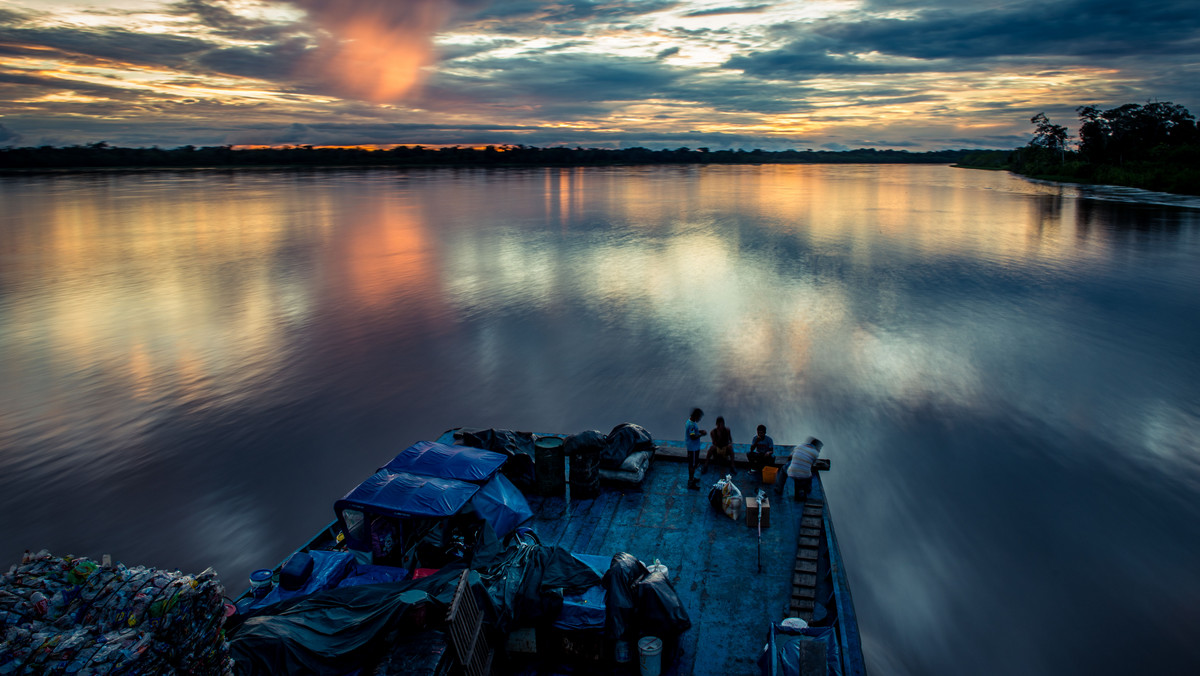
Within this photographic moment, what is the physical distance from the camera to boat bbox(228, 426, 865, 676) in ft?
20.7

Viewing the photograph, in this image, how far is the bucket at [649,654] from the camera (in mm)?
6734

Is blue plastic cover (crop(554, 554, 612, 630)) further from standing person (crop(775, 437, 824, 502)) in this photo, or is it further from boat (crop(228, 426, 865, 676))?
standing person (crop(775, 437, 824, 502))

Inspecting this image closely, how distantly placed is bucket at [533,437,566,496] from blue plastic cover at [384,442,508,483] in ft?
2.09

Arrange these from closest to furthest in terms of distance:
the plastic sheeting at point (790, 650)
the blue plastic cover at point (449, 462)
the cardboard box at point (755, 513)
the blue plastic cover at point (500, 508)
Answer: the plastic sheeting at point (790, 650) < the blue plastic cover at point (500, 508) < the blue plastic cover at point (449, 462) < the cardboard box at point (755, 513)

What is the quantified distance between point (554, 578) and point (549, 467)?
3232mm

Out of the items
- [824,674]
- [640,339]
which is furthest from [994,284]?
[824,674]

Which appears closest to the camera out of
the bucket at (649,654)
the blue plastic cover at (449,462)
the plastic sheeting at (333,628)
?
the plastic sheeting at (333,628)

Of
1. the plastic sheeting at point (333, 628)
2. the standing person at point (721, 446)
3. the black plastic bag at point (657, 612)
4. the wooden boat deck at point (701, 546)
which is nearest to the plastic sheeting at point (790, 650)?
the wooden boat deck at point (701, 546)

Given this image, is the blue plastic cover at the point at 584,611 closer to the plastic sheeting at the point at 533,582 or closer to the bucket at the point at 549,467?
the plastic sheeting at the point at 533,582

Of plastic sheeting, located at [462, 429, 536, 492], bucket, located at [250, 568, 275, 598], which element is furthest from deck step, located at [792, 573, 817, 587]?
bucket, located at [250, 568, 275, 598]

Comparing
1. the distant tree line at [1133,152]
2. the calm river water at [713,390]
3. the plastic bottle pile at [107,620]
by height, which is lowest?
the calm river water at [713,390]

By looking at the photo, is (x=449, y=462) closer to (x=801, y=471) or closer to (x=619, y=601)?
(x=619, y=601)

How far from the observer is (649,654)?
22.1 ft

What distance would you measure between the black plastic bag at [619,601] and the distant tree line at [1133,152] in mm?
90131
